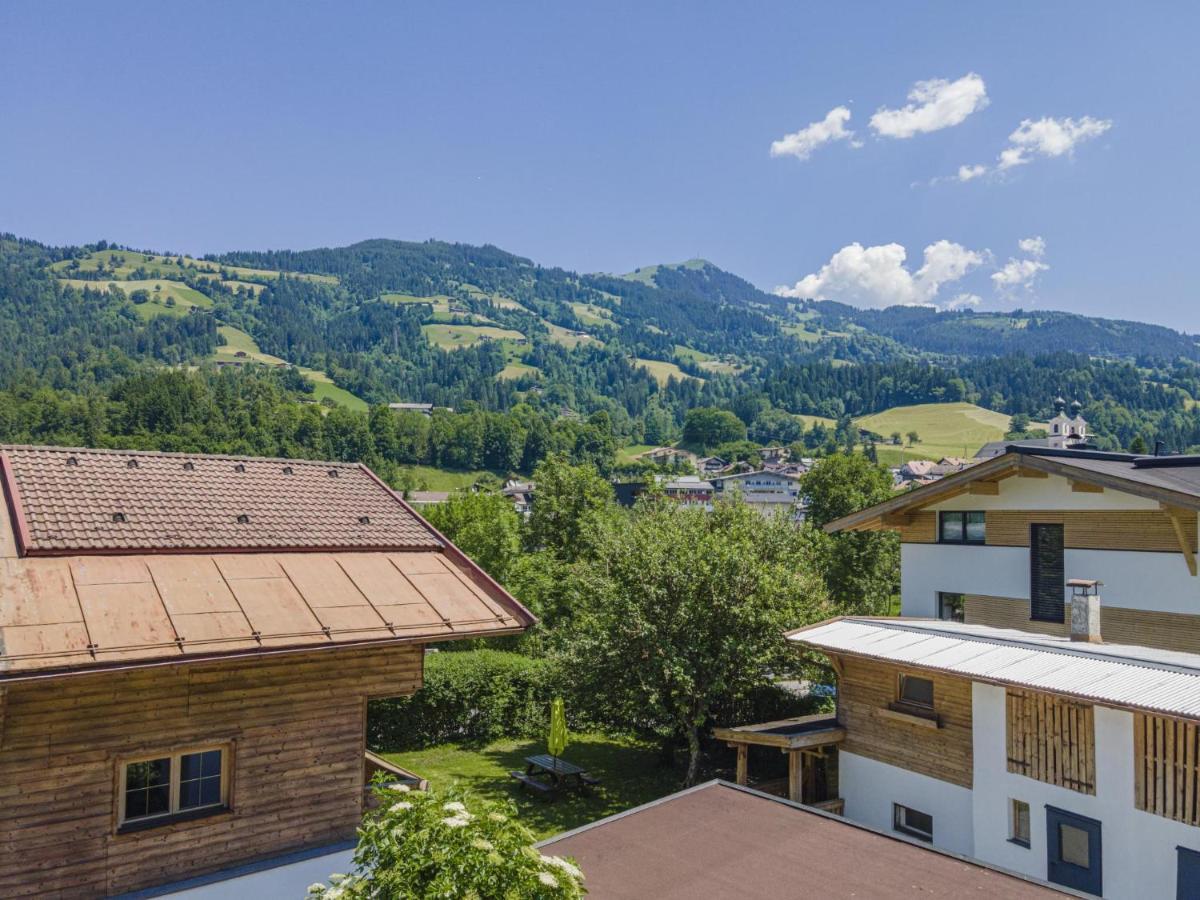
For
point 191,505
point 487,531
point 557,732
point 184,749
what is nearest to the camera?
point 184,749

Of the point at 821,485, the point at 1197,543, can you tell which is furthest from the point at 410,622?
the point at 821,485

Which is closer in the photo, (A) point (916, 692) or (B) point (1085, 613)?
(B) point (1085, 613)

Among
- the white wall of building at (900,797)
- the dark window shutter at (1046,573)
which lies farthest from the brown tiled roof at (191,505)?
the dark window shutter at (1046,573)

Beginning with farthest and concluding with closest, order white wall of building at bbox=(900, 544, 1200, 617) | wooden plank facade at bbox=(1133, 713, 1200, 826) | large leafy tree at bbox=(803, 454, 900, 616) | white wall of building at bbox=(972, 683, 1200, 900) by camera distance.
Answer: large leafy tree at bbox=(803, 454, 900, 616)
white wall of building at bbox=(900, 544, 1200, 617)
white wall of building at bbox=(972, 683, 1200, 900)
wooden plank facade at bbox=(1133, 713, 1200, 826)

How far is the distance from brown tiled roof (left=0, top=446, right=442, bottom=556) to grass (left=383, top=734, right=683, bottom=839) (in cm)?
663

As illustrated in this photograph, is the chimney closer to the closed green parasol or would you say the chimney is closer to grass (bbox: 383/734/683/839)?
grass (bbox: 383/734/683/839)

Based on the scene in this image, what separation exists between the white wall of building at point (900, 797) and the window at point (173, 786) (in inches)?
441

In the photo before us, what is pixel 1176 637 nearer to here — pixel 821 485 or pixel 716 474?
pixel 821 485

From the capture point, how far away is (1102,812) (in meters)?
12.2

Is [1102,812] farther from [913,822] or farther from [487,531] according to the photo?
[487,531]

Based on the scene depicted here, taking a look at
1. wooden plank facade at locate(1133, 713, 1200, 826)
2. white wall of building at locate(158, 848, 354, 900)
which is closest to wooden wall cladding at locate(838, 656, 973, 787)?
wooden plank facade at locate(1133, 713, 1200, 826)

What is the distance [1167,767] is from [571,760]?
15.5 meters

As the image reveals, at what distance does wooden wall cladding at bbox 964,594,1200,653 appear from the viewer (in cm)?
1533

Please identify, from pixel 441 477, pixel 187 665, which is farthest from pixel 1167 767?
pixel 441 477
